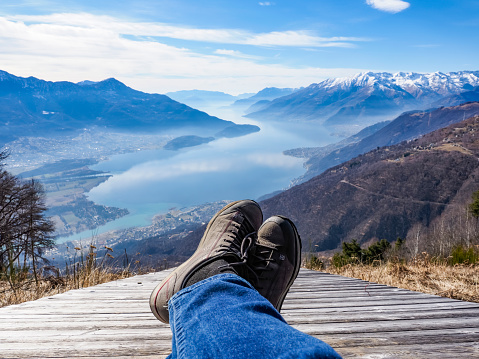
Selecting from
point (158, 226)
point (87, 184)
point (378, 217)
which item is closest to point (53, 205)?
point (87, 184)

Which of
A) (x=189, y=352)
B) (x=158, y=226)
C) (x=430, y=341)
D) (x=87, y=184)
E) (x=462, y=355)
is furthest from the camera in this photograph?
(x=87, y=184)

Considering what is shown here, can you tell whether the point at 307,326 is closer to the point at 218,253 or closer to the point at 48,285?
the point at 218,253

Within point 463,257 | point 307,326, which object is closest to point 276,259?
point 307,326

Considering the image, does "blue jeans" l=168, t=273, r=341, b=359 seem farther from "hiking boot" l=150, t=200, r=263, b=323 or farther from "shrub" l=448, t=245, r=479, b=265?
"shrub" l=448, t=245, r=479, b=265

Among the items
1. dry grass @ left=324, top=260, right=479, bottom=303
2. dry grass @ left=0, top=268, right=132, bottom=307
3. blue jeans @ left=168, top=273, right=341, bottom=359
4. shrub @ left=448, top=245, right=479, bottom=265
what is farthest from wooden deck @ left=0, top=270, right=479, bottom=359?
shrub @ left=448, top=245, right=479, bottom=265

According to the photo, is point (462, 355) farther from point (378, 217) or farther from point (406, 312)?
point (378, 217)
